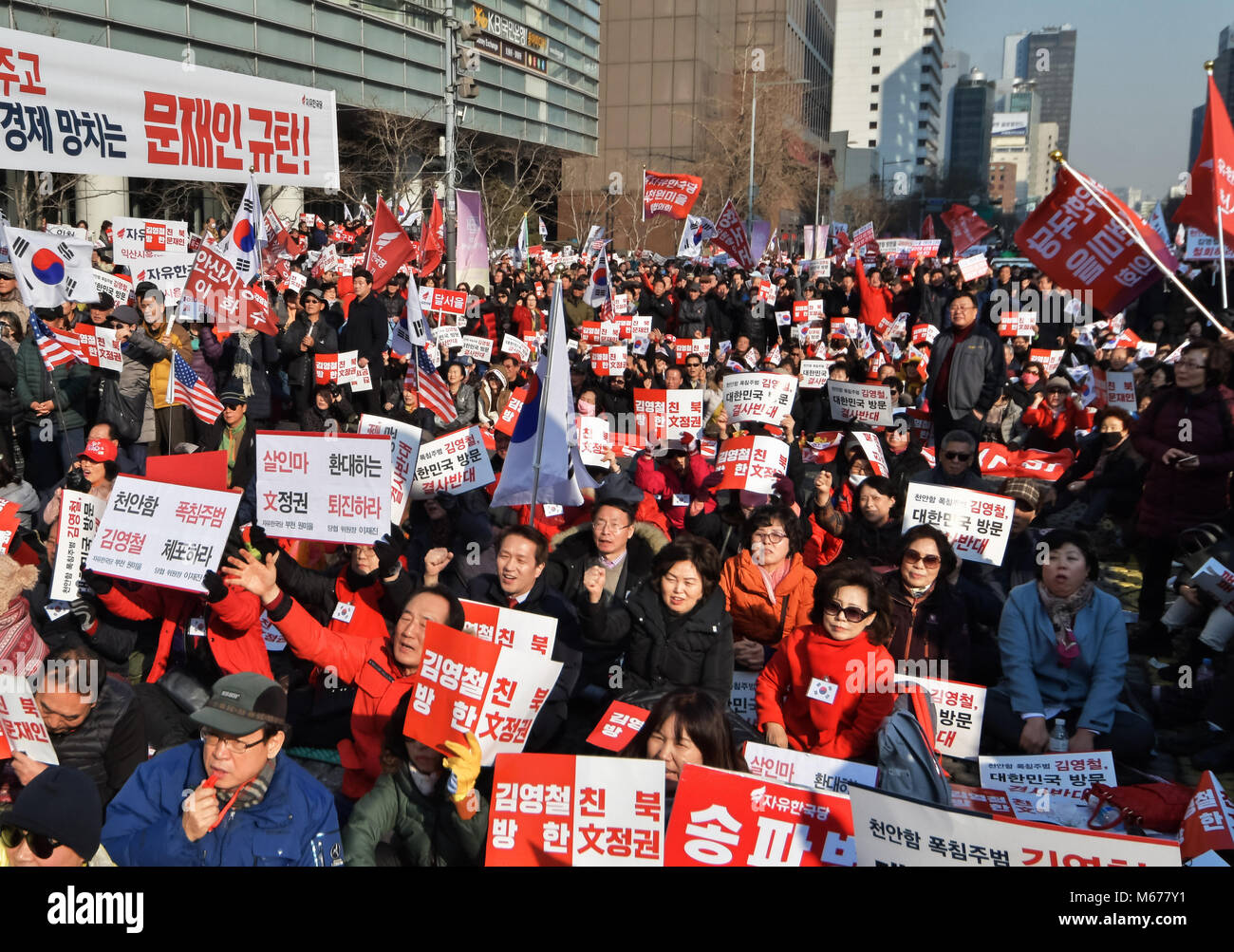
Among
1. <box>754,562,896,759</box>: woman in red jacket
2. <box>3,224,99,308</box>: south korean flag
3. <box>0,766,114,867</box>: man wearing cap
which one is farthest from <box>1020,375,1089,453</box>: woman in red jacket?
<box>3,224,99,308</box>: south korean flag

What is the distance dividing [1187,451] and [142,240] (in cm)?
972

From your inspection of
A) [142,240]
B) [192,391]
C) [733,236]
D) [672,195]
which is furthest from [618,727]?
[672,195]

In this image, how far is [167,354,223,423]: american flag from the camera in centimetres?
741

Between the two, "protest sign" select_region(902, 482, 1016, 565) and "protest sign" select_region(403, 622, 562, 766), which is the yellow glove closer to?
"protest sign" select_region(403, 622, 562, 766)

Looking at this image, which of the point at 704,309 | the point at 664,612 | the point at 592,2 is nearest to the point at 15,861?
the point at 664,612

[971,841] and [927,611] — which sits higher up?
[971,841]

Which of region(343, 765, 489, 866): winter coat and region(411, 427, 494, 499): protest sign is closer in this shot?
region(343, 765, 489, 866): winter coat

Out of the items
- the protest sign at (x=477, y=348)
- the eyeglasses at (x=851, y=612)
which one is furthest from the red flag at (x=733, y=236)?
the eyeglasses at (x=851, y=612)

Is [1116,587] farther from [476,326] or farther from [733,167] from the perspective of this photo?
[733,167]

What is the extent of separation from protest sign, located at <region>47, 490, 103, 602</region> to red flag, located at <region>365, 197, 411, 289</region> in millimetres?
6505

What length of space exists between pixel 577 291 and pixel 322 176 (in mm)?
10478

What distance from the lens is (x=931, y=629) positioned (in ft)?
15.7

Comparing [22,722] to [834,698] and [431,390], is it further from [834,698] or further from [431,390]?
[431,390]
